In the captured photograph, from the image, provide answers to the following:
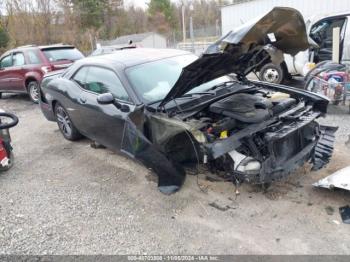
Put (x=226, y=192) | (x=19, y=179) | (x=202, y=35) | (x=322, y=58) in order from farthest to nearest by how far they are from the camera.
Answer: (x=202, y=35), (x=322, y=58), (x=19, y=179), (x=226, y=192)

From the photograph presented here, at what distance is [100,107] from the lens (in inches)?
172

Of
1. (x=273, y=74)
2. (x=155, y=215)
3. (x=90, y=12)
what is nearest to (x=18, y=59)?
(x=273, y=74)

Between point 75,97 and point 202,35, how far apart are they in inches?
1117

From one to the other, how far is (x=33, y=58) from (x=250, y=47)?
7.14 m

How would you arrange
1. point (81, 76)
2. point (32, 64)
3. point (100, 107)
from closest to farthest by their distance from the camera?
point (100, 107) → point (81, 76) → point (32, 64)

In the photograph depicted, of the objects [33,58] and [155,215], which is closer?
[155,215]

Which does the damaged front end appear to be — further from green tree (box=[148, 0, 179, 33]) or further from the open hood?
green tree (box=[148, 0, 179, 33])

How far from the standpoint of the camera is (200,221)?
3201 millimetres

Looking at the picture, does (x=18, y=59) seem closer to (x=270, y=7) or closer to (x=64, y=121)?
(x=64, y=121)

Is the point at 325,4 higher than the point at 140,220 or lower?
higher

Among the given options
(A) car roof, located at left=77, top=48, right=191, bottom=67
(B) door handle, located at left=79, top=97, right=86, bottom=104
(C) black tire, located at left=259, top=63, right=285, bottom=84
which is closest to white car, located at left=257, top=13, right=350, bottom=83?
(C) black tire, located at left=259, top=63, right=285, bottom=84

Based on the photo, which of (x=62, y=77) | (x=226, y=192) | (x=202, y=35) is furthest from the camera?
(x=202, y=35)

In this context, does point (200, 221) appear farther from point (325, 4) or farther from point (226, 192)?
point (325, 4)

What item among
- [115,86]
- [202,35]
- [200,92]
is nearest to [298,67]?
[200,92]
